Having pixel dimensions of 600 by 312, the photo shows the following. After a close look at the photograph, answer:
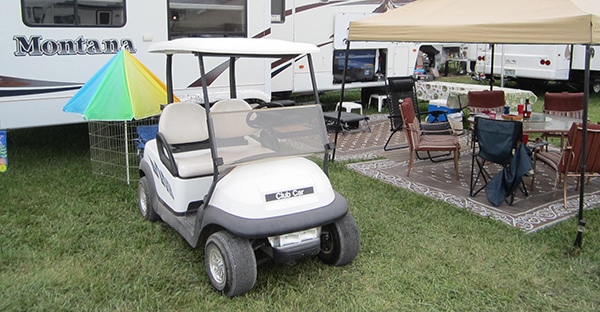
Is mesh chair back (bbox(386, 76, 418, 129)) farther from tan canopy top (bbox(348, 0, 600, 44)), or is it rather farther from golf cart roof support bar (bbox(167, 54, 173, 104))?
golf cart roof support bar (bbox(167, 54, 173, 104))

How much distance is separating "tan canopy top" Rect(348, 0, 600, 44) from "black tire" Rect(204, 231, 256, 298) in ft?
9.79

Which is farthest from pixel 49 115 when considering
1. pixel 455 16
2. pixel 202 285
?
pixel 455 16

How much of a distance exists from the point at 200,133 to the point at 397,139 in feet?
14.4

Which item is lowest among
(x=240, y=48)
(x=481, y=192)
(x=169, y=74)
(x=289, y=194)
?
(x=481, y=192)

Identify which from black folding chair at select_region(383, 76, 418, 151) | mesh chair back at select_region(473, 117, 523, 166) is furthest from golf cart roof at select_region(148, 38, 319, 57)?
black folding chair at select_region(383, 76, 418, 151)

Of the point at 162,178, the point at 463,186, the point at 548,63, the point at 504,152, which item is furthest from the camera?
the point at 548,63

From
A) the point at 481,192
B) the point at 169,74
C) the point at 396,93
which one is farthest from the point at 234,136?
the point at 396,93

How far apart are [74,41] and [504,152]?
4878mm

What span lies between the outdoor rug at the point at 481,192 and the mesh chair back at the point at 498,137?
0.48 m

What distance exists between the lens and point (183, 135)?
435 centimetres

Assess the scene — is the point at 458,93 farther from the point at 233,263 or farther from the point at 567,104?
the point at 233,263

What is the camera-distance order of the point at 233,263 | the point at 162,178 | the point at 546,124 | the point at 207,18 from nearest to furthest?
the point at 233,263
the point at 162,178
the point at 546,124
the point at 207,18

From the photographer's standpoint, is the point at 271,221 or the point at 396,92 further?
the point at 396,92

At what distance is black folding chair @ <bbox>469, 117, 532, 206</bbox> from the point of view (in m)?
4.83
